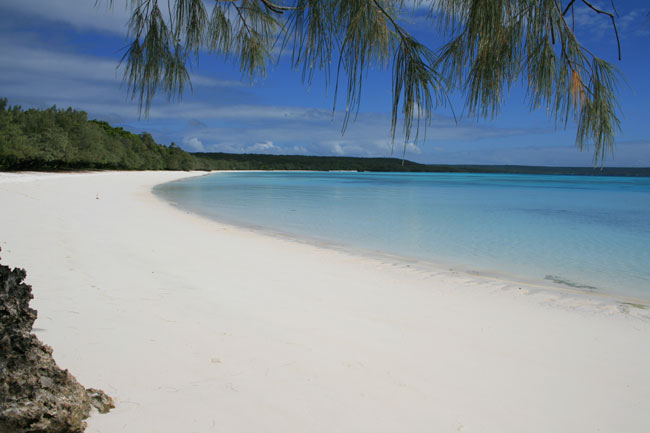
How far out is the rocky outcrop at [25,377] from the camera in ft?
3.54

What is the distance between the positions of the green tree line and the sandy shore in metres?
27.6

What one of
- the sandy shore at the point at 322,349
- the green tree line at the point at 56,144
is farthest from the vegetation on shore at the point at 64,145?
the sandy shore at the point at 322,349

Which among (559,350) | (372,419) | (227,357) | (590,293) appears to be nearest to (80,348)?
(227,357)

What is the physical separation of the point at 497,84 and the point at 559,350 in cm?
216

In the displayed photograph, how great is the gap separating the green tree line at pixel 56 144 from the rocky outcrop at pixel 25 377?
30.0 m

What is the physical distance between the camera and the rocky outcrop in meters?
1.08

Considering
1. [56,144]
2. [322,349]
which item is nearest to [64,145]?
[56,144]

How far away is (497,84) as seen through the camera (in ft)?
5.20

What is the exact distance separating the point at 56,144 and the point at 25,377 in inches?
1411

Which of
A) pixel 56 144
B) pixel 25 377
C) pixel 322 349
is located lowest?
pixel 322 349

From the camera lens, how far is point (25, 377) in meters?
1.12

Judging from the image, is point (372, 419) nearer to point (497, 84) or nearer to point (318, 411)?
point (318, 411)

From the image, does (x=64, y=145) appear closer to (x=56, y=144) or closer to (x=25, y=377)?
(x=56, y=144)

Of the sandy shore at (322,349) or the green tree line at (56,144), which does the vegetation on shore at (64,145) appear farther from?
the sandy shore at (322,349)
